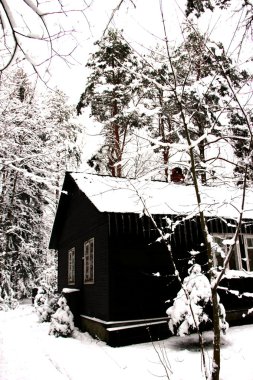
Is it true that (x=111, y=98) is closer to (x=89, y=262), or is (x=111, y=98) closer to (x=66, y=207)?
(x=66, y=207)

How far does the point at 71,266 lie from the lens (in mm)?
15531

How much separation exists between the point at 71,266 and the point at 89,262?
3180 mm

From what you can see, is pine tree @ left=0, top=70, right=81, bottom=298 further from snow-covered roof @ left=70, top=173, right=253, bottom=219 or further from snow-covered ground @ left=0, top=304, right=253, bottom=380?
snow-covered ground @ left=0, top=304, right=253, bottom=380

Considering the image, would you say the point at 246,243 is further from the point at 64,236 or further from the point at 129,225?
the point at 64,236

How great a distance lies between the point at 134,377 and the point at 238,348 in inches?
124

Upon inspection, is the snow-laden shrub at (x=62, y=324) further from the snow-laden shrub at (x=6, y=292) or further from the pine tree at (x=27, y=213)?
the pine tree at (x=27, y=213)

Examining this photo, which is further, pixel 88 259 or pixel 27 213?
pixel 27 213

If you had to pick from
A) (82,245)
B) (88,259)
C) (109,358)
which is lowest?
(109,358)

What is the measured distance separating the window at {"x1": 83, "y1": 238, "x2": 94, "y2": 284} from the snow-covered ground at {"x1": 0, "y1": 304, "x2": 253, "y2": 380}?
1905 millimetres

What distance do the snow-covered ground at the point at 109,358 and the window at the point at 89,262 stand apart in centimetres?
191

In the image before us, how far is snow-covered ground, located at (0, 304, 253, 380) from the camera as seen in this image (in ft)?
23.9

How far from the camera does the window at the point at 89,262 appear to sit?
12.4m

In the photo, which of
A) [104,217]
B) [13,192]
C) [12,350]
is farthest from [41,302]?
[104,217]

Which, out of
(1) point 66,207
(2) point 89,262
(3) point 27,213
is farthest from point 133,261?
(3) point 27,213
